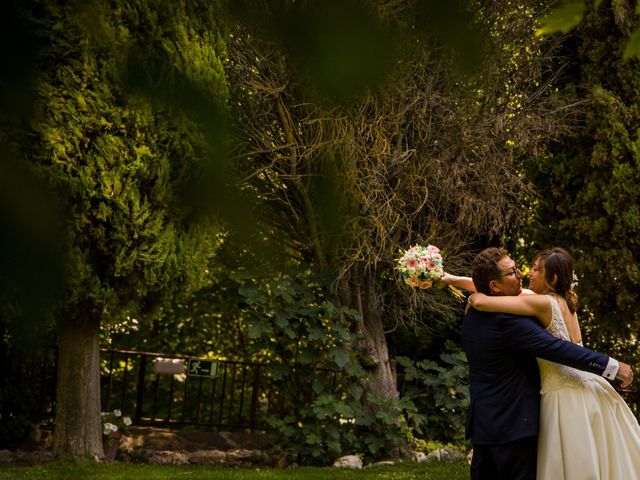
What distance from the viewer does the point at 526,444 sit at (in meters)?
3.97

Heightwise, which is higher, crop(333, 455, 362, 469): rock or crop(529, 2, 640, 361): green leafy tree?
crop(529, 2, 640, 361): green leafy tree

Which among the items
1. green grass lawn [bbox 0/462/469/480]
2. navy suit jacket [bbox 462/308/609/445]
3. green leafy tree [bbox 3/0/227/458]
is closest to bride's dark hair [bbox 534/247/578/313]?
navy suit jacket [bbox 462/308/609/445]

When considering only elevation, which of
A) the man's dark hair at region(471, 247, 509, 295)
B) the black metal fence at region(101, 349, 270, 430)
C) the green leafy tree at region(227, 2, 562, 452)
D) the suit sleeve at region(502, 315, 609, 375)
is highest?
the green leafy tree at region(227, 2, 562, 452)

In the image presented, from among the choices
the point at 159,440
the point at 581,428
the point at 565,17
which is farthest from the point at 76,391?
the point at 565,17

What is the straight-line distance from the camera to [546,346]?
12.8 feet

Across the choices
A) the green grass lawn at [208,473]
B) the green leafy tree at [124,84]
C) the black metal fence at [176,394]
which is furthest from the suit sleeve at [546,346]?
the black metal fence at [176,394]

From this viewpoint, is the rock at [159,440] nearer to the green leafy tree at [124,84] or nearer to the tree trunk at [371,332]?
the tree trunk at [371,332]

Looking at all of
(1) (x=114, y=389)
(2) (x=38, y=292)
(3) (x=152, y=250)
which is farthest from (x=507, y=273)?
(1) (x=114, y=389)

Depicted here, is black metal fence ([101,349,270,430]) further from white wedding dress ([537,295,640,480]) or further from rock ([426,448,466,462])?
white wedding dress ([537,295,640,480])

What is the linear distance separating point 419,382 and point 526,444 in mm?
5906

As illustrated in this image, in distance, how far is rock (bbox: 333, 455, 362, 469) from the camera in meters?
7.99

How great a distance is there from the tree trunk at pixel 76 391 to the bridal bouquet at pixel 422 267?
10.6ft

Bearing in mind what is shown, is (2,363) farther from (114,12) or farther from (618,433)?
(114,12)

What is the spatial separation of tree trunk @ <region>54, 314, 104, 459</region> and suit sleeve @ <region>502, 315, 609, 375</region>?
425cm
